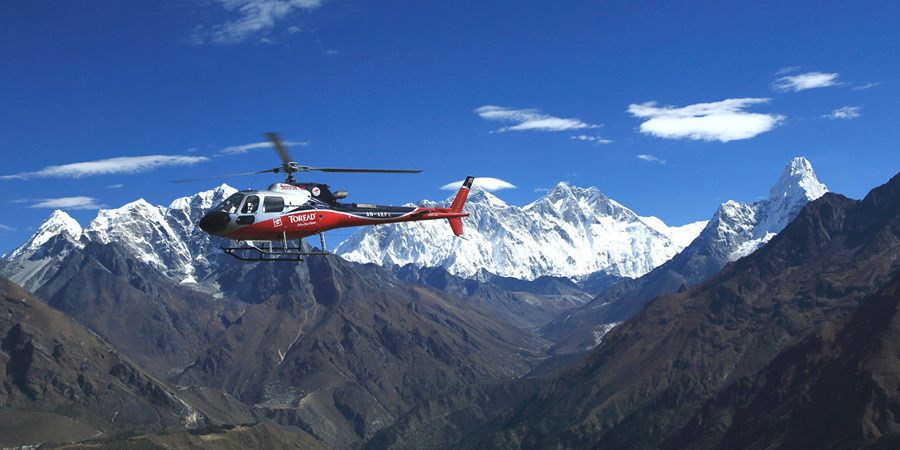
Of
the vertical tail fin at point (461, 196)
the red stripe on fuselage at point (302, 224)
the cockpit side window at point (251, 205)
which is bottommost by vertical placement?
the red stripe on fuselage at point (302, 224)

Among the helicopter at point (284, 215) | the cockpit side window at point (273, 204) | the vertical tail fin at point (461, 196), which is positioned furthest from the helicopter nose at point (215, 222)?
the vertical tail fin at point (461, 196)

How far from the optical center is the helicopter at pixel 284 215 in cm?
8919

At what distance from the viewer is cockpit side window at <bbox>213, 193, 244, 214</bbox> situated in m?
89.6

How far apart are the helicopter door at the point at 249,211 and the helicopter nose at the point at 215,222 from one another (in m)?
1.48

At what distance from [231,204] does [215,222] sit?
307 centimetres

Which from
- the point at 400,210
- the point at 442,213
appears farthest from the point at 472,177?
the point at 400,210

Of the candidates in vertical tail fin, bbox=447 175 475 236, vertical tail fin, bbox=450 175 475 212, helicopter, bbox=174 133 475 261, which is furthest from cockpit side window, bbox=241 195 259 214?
vertical tail fin, bbox=447 175 475 236

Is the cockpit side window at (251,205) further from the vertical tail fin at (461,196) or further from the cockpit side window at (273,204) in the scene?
the vertical tail fin at (461,196)

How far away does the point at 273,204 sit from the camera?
305 ft

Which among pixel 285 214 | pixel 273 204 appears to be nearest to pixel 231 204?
pixel 273 204

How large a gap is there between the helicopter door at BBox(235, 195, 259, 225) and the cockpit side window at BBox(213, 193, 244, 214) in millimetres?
797

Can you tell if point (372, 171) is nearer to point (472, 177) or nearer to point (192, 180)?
point (192, 180)

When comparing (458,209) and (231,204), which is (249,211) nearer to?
(231,204)

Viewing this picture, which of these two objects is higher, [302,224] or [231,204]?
[231,204]
